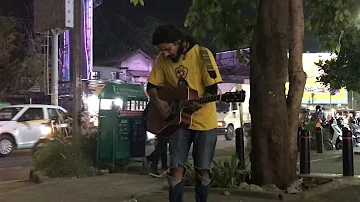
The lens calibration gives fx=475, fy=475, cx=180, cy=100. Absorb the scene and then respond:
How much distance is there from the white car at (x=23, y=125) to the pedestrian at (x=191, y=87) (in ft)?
38.5

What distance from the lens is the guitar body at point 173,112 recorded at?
179 inches

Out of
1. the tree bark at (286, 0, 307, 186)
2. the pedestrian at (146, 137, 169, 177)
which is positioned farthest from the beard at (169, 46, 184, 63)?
the pedestrian at (146, 137, 169, 177)

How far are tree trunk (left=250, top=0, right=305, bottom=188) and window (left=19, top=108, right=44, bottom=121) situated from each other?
1146 cm

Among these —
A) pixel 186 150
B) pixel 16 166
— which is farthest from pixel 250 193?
pixel 16 166

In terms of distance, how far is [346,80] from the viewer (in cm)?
1611

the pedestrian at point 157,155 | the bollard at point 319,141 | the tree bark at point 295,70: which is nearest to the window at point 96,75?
the bollard at point 319,141

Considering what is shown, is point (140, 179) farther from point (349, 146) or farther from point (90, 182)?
point (349, 146)

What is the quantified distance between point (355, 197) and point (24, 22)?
97.0 feet

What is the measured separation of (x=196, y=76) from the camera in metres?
4.76

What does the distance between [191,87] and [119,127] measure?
4.99 meters

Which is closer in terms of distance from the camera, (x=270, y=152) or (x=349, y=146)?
(x=270, y=152)

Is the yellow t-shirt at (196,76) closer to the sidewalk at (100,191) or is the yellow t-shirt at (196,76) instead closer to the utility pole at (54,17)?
the sidewalk at (100,191)

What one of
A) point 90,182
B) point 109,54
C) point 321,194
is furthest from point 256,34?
point 109,54

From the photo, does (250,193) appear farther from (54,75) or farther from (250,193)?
(54,75)
